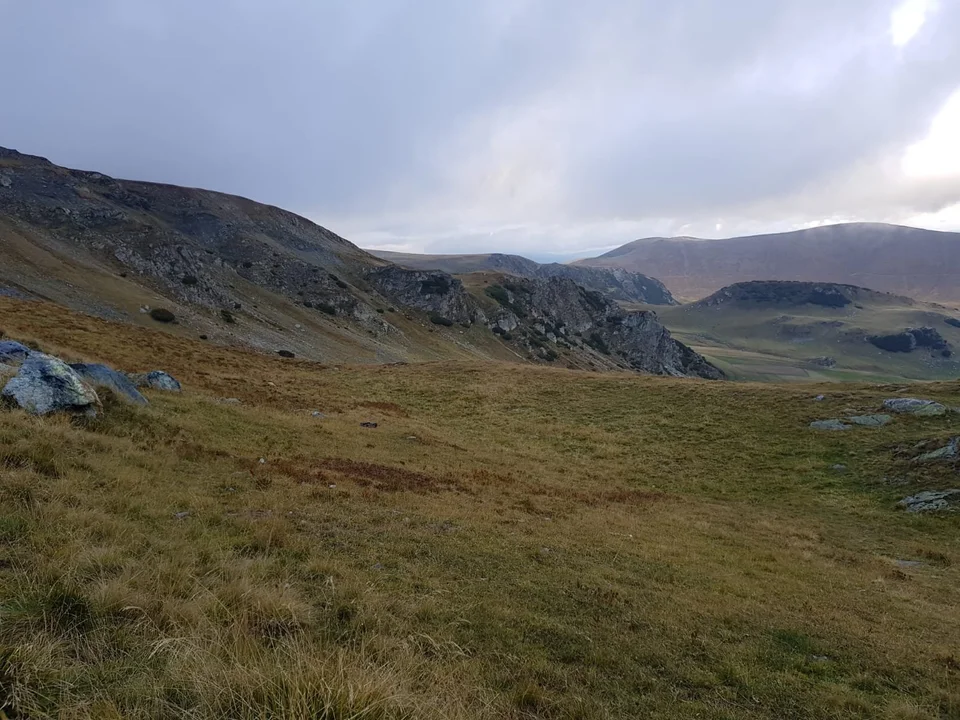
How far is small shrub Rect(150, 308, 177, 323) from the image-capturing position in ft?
167

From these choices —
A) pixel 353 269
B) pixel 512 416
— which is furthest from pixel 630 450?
pixel 353 269

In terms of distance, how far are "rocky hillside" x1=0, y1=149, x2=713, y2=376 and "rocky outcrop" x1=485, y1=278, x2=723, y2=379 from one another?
4713mm

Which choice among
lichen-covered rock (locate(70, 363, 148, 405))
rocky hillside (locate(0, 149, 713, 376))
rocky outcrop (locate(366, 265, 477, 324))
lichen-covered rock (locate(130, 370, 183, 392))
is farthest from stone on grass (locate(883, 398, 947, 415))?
rocky outcrop (locate(366, 265, 477, 324))

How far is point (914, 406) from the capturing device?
96.1 ft

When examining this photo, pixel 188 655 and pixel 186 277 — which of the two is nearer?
pixel 188 655

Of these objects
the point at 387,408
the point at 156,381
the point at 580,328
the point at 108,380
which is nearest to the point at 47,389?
the point at 108,380

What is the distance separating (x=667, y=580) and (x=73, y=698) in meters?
10.4

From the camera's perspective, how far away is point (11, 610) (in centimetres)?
462

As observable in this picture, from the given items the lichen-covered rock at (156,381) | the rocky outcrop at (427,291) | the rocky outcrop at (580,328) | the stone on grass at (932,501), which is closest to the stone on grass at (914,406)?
the stone on grass at (932,501)

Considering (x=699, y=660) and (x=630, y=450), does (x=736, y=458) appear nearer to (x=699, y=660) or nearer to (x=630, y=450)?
(x=630, y=450)

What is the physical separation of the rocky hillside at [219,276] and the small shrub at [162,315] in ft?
0.42

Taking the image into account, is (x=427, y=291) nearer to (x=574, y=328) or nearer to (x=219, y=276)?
(x=219, y=276)

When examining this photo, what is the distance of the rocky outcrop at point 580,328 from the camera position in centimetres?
11994

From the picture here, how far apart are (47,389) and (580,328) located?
14200 centimetres
